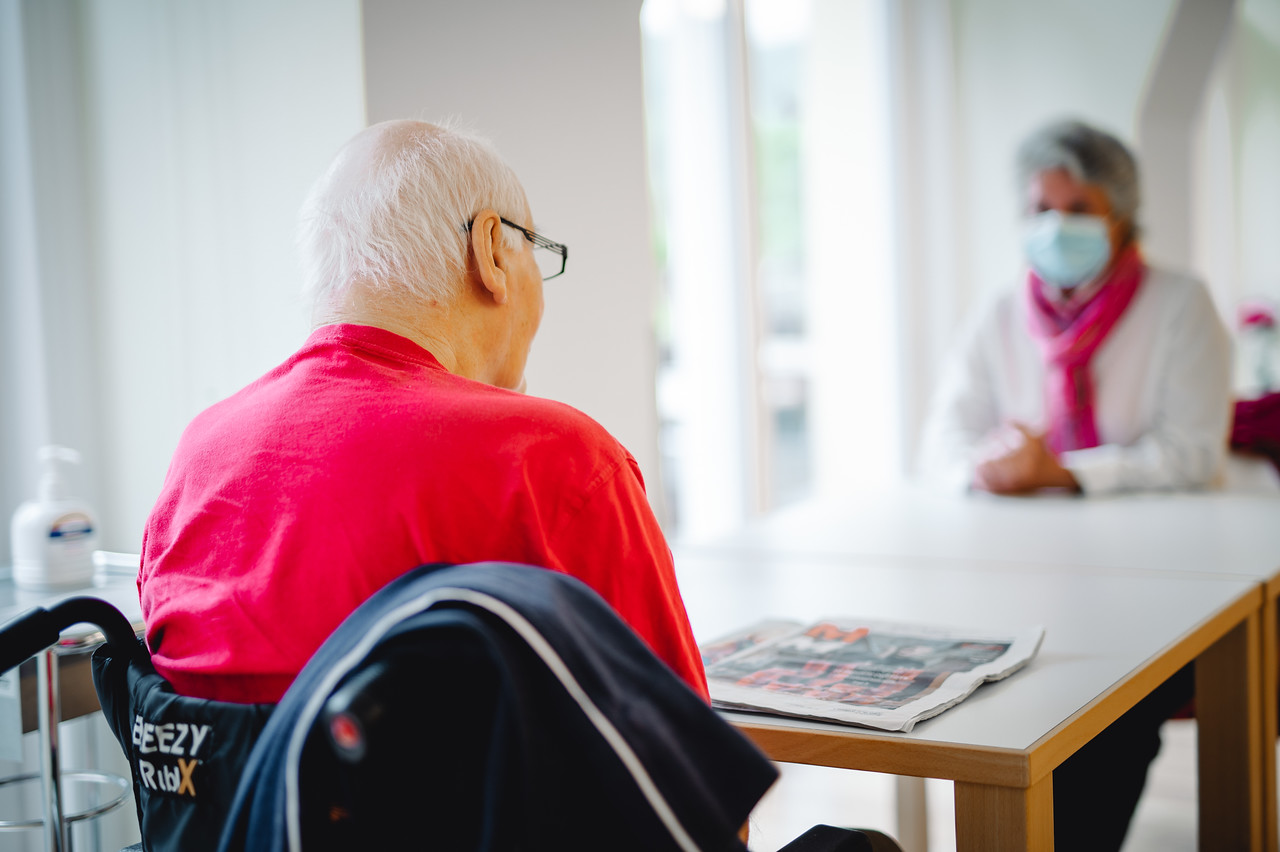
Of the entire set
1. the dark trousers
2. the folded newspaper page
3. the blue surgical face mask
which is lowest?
the dark trousers

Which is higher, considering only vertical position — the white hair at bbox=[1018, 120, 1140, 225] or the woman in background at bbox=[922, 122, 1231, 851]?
the white hair at bbox=[1018, 120, 1140, 225]

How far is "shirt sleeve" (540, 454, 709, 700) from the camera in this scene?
2.80 ft

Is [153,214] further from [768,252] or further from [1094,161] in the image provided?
[768,252]

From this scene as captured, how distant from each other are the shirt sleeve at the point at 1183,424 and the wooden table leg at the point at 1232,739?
30.8 inches

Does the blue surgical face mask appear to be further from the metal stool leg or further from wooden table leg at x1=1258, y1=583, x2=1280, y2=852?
the metal stool leg

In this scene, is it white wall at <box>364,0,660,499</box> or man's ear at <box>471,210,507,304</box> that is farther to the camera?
white wall at <box>364,0,660,499</box>

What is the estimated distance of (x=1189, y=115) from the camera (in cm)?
354

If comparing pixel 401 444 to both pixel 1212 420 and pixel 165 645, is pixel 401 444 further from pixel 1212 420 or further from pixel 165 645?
pixel 1212 420

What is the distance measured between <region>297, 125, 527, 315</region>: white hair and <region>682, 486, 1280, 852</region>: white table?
1015mm

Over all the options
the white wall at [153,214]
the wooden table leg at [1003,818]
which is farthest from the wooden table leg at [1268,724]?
the white wall at [153,214]

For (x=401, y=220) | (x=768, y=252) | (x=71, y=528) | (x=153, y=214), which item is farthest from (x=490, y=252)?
(x=768, y=252)

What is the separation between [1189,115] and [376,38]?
2.95m

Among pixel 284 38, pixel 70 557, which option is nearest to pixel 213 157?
pixel 284 38

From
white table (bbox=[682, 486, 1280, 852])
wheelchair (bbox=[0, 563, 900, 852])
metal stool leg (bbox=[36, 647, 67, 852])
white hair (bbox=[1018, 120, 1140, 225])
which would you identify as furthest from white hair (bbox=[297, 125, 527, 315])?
white hair (bbox=[1018, 120, 1140, 225])
